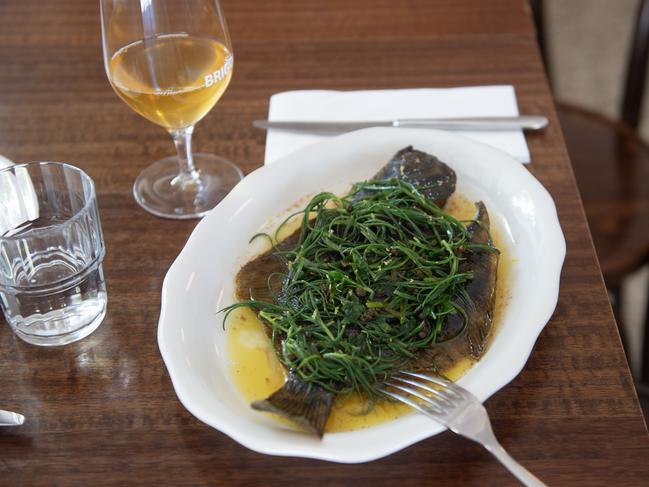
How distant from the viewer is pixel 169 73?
1.21 m

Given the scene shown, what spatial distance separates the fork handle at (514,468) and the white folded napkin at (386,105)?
2.45ft

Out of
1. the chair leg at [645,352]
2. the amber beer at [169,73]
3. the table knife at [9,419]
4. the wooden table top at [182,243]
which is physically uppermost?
the amber beer at [169,73]

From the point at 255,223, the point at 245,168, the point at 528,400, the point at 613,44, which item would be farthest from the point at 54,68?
the point at 613,44

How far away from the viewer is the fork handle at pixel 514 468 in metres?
0.82

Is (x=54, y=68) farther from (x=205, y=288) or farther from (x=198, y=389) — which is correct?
(x=198, y=389)

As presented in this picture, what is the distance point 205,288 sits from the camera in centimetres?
111

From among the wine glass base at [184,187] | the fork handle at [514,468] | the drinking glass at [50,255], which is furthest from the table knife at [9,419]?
the fork handle at [514,468]

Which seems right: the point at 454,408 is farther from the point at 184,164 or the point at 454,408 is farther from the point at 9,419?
the point at 184,164

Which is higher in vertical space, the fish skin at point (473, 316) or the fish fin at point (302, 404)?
the fish fin at point (302, 404)

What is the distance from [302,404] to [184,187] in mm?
577

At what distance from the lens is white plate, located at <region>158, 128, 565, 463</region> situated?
0.89 metres

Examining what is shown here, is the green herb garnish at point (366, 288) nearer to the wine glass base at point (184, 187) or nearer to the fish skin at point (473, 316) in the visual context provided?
the fish skin at point (473, 316)

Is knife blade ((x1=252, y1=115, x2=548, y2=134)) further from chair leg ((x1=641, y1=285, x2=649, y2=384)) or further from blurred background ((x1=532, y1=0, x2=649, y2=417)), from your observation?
blurred background ((x1=532, y1=0, x2=649, y2=417))

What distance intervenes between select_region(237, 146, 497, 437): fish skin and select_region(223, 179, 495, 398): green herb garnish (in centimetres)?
1
